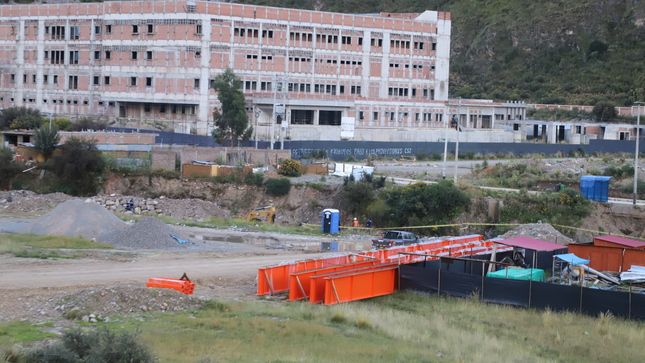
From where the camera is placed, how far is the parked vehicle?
42.5 meters

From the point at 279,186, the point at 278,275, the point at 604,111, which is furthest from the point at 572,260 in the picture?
the point at 604,111

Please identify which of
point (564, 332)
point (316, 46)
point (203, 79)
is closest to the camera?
point (564, 332)

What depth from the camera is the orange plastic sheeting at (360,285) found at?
92.6 ft

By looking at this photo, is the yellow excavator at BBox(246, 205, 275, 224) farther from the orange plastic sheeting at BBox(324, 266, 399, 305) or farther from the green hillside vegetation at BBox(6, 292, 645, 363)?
the green hillside vegetation at BBox(6, 292, 645, 363)

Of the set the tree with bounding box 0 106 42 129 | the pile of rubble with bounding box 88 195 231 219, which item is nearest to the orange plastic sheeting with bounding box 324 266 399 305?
the pile of rubble with bounding box 88 195 231 219

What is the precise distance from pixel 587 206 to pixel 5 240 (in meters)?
35.6

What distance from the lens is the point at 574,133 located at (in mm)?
98500

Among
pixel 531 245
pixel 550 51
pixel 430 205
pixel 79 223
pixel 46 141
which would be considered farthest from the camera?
pixel 550 51

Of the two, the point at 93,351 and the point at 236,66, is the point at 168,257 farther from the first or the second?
the point at 236,66

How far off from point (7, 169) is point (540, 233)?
131 feet

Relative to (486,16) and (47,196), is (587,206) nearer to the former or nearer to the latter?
(47,196)

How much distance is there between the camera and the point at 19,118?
78.9 meters

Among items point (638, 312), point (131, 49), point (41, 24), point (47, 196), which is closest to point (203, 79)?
point (131, 49)

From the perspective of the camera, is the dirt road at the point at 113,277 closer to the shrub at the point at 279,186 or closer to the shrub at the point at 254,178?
the shrub at the point at 279,186
